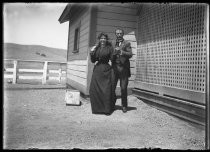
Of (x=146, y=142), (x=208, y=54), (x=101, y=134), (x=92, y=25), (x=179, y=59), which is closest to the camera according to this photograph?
(x=208, y=54)

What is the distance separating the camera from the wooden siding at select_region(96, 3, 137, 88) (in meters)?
7.18

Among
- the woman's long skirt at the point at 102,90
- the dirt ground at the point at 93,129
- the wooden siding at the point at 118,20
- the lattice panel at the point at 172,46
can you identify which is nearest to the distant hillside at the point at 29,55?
the wooden siding at the point at 118,20

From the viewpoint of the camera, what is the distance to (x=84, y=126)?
15.0 feet

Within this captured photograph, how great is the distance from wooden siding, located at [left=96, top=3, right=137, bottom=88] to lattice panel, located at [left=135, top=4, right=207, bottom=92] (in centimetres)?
20

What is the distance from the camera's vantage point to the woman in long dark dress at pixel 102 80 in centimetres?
555

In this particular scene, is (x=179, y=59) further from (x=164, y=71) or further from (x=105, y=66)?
(x=105, y=66)

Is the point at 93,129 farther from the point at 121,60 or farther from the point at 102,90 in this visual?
the point at 121,60

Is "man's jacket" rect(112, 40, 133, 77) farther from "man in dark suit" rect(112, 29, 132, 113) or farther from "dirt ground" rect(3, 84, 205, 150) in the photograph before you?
"dirt ground" rect(3, 84, 205, 150)

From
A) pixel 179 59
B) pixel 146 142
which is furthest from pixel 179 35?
pixel 146 142

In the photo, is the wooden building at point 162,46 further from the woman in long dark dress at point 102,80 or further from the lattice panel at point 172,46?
the woman in long dark dress at point 102,80

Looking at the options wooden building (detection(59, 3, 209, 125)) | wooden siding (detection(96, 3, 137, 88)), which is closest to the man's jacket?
wooden building (detection(59, 3, 209, 125))

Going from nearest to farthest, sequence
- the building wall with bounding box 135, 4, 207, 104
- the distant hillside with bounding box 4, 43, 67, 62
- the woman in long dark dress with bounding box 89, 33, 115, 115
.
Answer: the building wall with bounding box 135, 4, 207, 104, the woman in long dark dress with bounding box 89, 33, 115, 115, the distant hillside with bounding box 4, 43, 67, 62

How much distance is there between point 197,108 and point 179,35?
1.85 m

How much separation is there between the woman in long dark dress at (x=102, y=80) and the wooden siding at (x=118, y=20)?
5.45 feet
